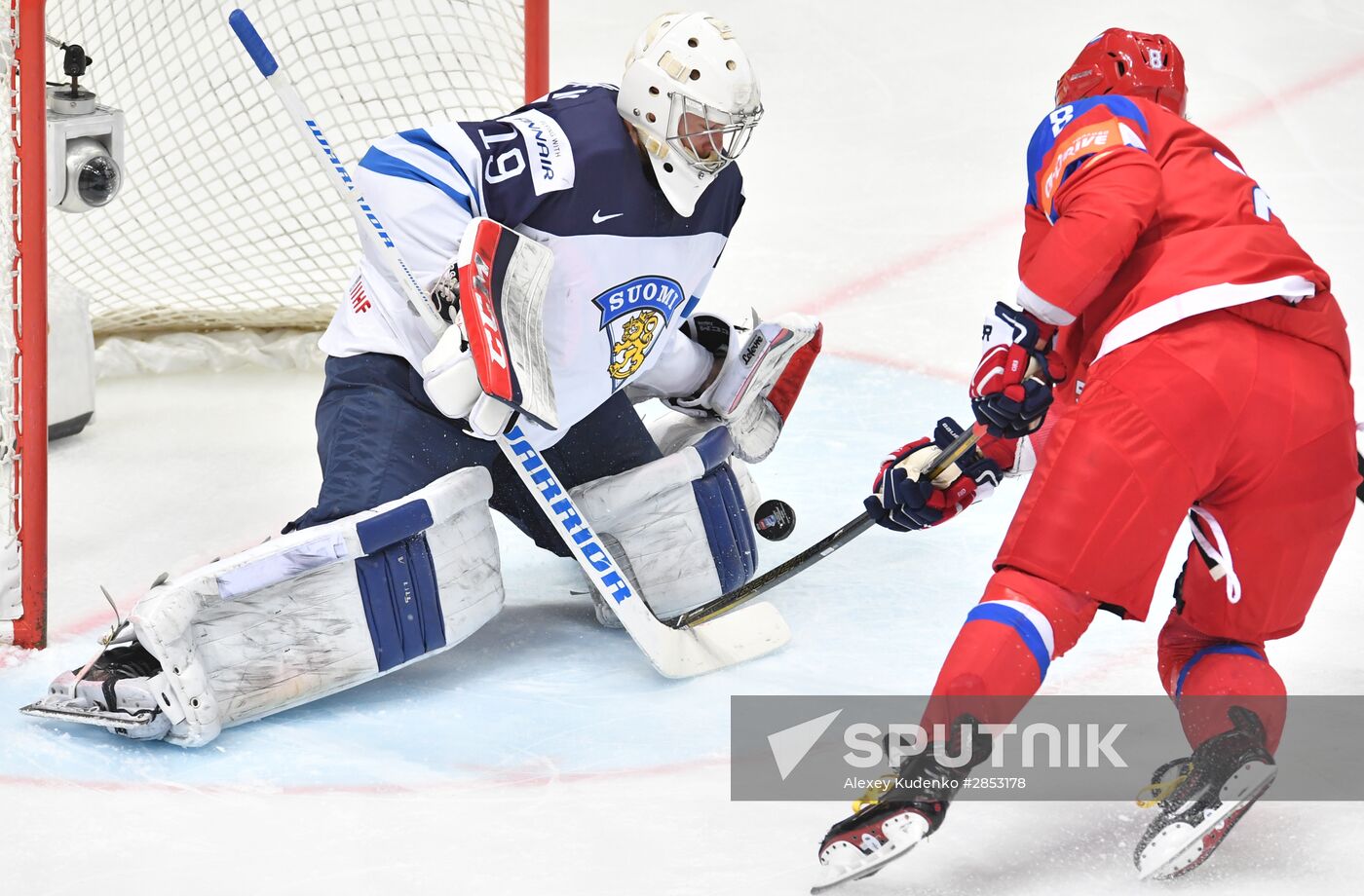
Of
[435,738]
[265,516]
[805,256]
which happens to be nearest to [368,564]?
[435,738]

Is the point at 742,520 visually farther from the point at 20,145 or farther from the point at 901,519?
the point at 20,145

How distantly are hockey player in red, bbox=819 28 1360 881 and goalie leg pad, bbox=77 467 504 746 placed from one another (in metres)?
0.85

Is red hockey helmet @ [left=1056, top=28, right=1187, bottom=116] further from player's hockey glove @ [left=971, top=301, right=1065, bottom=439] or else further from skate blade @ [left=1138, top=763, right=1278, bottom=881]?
skate blade @ [left=1138, top=763, right=1278, bottom=881]

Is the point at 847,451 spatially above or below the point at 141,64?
below

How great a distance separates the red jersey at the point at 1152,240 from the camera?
2.00 meters

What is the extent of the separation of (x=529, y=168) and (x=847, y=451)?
139cm

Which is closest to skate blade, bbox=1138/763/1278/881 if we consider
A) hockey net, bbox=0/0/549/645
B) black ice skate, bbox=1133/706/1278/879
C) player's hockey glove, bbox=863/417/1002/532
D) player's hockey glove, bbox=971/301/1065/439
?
black ice skate, bbox=1133/706/1278/879

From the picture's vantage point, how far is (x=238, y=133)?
4105mm

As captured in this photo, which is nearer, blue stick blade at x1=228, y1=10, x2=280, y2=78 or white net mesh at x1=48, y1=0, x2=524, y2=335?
blue stick blade at x1=228, y1=10, x2=280, y2=78

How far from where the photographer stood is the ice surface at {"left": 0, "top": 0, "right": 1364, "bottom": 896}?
6.96 feet

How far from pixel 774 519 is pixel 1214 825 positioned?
42.6 inches

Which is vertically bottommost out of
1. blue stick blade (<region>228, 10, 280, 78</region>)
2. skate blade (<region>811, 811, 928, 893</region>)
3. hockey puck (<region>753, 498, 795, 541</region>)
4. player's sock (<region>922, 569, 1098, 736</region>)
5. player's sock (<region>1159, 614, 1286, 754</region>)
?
skate blade (<region>811, 811, 928, 893</region>)

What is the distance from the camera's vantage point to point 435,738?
98.3 inches

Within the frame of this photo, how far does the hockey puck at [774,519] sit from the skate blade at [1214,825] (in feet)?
3.40
